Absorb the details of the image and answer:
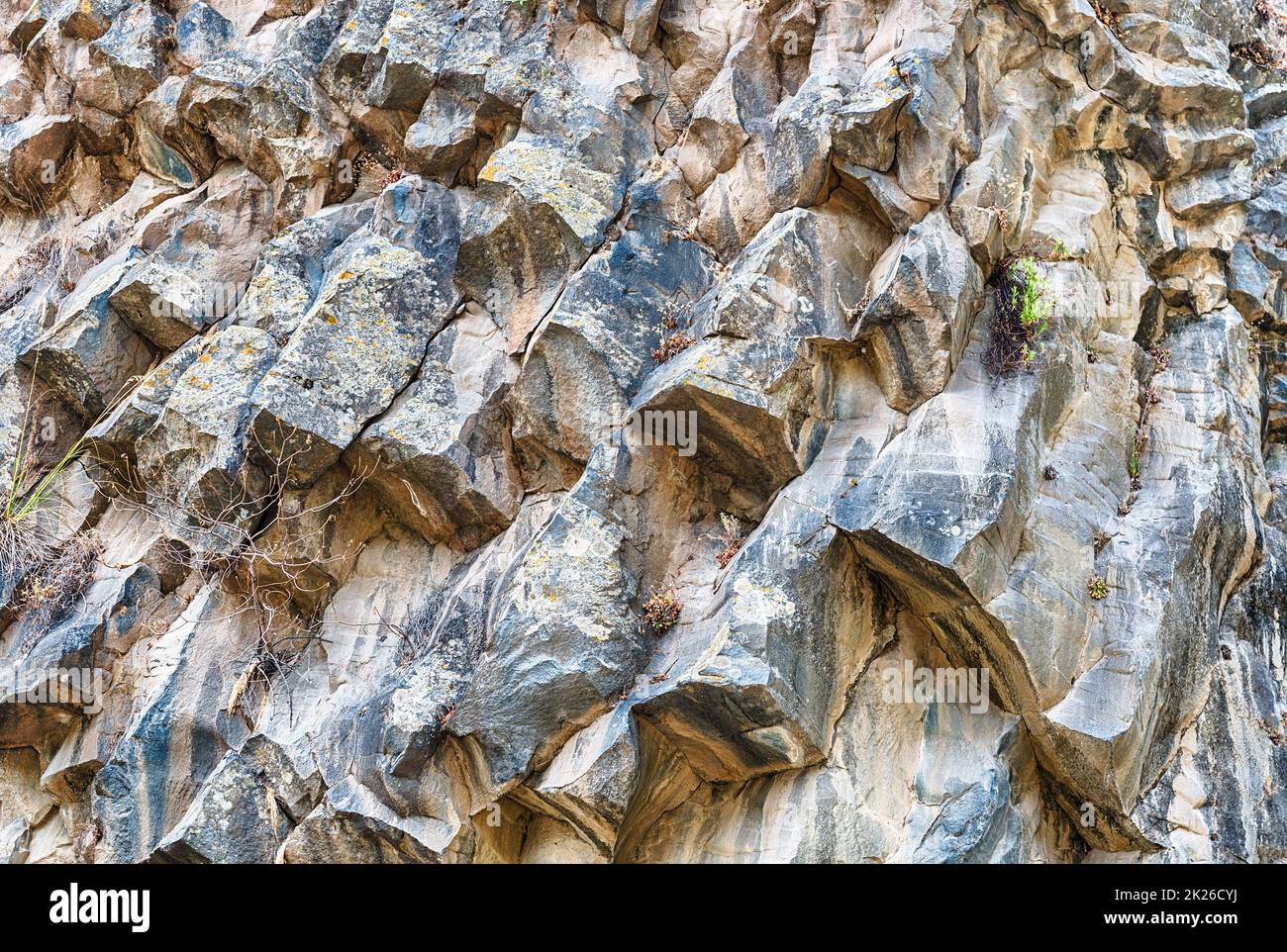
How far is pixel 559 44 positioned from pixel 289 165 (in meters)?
3.24

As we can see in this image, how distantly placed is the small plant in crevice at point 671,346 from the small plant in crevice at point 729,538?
1519 mm

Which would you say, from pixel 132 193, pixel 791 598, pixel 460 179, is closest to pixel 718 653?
pixel 791 598

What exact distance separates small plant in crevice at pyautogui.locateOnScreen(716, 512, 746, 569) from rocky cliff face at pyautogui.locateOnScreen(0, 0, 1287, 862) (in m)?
0.03

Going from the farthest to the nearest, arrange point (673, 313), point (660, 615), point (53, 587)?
point (53, 587) < point (673, 313) < point (660, 615)

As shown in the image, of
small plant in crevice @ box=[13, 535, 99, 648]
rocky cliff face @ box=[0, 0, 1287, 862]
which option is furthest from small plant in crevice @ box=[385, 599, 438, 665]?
small plant in crevice @ box=[13, 535, 99, 648]

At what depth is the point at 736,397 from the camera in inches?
352

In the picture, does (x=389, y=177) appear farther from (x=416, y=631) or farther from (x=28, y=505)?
(x=416, y=631)

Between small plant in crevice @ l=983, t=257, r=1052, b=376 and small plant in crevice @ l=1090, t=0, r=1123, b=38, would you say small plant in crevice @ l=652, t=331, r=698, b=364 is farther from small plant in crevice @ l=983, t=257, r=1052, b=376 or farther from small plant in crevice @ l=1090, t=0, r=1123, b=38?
small plant in crevice @ l=1090, t=0, r=1123, b=38

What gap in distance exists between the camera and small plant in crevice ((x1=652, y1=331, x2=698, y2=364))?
9.65 metres

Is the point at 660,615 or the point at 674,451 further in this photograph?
the point at 674,451

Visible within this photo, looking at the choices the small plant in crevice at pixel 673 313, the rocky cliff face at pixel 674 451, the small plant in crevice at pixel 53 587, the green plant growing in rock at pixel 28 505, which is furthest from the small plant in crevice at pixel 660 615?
the green plant growing in rock at pixel 28 505

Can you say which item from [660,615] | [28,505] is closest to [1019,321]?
[660,615]

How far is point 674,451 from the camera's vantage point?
9.35 metres

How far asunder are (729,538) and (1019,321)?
3.18 m
